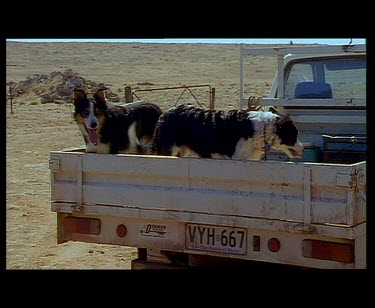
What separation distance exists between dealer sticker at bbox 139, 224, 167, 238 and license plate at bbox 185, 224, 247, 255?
0.63 ft

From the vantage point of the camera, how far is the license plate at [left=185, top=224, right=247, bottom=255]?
525 centimetres

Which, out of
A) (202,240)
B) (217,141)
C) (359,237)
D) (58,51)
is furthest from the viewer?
(58,51)

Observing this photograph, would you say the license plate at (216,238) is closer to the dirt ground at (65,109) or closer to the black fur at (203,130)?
the black fur at (203,130)

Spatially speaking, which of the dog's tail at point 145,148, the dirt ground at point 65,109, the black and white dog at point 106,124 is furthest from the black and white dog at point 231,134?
the dirt ground at point 65,109

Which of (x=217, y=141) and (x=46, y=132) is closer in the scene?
(x=217, y=141)

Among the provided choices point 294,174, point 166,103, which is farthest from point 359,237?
point 166,103

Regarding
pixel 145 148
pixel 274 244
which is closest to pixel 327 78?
pixel 145 148

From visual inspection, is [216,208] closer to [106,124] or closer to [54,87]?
[106,124]

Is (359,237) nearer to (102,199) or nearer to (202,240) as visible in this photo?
(202,240)

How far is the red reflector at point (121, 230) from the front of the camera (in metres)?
5.70

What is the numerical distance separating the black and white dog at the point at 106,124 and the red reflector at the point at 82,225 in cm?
120

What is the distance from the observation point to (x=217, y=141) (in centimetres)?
638

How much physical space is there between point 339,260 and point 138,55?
219ft

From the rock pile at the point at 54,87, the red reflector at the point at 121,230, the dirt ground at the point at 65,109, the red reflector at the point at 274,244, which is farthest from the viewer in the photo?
the rock pile at the point at 54,87
